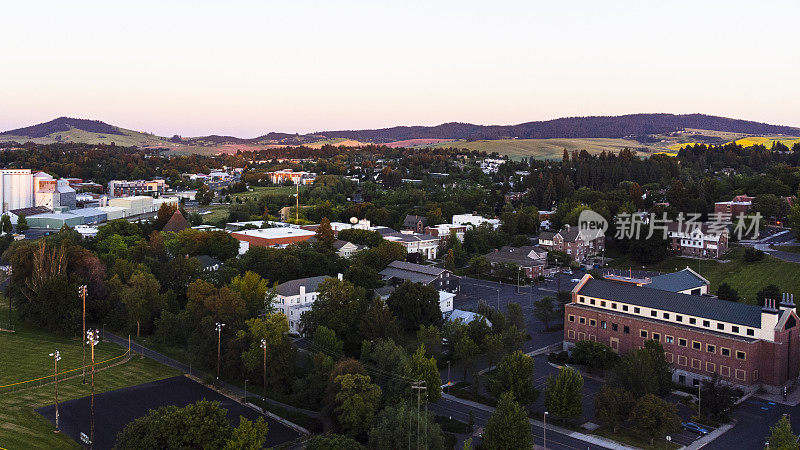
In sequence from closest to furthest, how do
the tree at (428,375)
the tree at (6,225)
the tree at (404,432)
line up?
1. the tree at (404,432)
2. the tree at (428,375)
3. the tree at (6,225)

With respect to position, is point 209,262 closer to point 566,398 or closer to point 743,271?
point 566,398

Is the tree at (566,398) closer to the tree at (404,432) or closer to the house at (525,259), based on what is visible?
the tree at (404,432)

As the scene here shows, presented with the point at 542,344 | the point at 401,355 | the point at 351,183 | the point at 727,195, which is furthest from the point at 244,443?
the point at 351,183

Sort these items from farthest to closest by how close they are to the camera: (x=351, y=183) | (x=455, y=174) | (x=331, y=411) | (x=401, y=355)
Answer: (x=455, y=174)
(x=351, y=183)
(x=401, y=355)
(x=331, y=411)

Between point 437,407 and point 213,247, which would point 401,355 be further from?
point 213,247

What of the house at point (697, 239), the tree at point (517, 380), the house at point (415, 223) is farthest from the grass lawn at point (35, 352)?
the house at point (697, 239)

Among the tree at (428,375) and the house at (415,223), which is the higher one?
the house at (415,223)

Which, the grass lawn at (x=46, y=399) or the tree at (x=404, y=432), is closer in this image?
the tree at (x=404, y=432)
